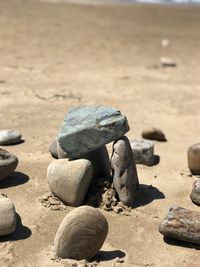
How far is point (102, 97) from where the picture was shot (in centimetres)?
996

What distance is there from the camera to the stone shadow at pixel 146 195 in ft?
17.0

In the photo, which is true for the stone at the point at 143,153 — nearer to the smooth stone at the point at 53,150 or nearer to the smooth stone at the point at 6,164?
the smooth stone at the point at 53,150

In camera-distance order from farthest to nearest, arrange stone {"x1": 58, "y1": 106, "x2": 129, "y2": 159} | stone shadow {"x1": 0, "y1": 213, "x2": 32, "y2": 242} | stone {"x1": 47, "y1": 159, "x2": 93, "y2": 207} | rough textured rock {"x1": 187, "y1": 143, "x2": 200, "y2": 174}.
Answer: rough textured rock {"x1": 187, "y1": 143, "x2": 200, "y2": 174} → stone {"x1": 58, "y1": 106, "x2": 129, "y2": 159} → stone {"x1": 47, "y1": 159, "x2": 93, "y2": 207} → stone shadow {"x1": 0, "y1": 213, "x2": 32, "y2": 242}

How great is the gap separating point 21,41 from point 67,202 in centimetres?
1070

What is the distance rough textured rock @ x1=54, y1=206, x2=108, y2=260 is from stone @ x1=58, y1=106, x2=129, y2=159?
1031 mm

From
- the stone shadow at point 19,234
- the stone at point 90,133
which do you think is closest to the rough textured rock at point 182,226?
the stone at point 90,133

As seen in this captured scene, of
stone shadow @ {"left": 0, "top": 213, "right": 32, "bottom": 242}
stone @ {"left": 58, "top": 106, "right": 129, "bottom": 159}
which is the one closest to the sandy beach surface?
stone shadow @ {"left": 0, "top": 213, "right": 32, "bottom": 242}

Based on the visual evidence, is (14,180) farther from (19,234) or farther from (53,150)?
(19,234)

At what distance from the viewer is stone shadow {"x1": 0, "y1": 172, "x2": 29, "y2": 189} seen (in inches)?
209

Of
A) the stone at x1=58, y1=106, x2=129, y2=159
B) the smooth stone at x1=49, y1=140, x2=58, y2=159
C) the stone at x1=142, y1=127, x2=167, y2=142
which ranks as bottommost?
the stone at x1=142, y1=127, x2=167, y2=142

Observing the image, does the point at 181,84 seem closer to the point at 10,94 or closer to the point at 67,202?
the point at 10,94

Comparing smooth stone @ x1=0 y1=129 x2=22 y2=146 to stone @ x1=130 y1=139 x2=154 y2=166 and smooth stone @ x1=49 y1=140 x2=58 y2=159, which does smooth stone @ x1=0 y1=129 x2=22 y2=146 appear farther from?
stone @ x1=130 y1=139 x2=154 y2=166

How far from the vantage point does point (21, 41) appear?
14.9 metres

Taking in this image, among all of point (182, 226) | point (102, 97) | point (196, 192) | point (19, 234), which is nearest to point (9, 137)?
point (19, 234)
